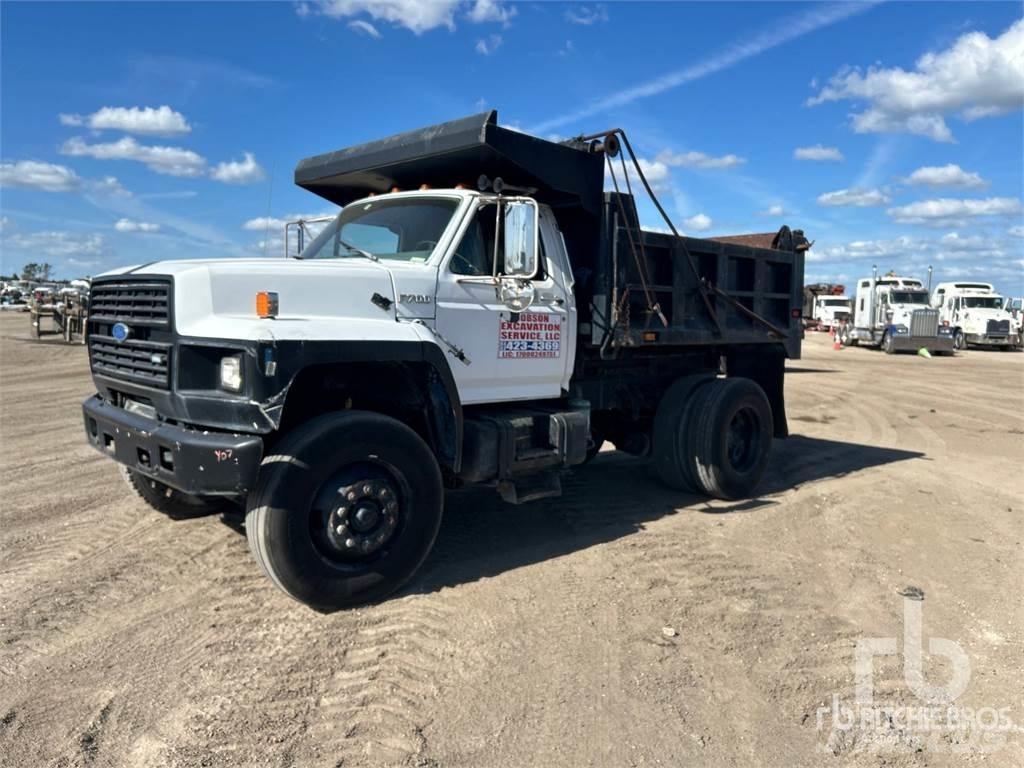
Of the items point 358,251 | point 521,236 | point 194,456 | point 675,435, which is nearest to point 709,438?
point 675,435

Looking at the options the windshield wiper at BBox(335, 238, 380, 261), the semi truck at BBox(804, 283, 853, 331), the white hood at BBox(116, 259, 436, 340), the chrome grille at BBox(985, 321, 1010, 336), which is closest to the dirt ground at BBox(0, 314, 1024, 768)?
the white hood at BBox(116, 259, 436, 340)

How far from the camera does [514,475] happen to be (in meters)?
5.48

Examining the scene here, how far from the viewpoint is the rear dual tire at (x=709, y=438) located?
6.94 meters

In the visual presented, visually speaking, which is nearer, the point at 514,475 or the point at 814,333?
the point at 514,475

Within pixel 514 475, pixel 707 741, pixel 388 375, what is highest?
pixel 388 375

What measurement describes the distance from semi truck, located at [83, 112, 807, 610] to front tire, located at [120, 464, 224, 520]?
0.8 inches

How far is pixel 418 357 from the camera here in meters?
4.62

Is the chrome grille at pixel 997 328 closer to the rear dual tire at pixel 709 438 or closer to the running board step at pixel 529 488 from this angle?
the rear dual tire at pixel 709 438

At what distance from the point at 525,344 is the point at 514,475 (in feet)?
3.14

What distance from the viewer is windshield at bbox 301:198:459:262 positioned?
17.5 ft

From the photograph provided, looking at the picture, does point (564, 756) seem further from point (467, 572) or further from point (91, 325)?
point (91, 325)

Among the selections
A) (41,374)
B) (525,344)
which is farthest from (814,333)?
(525,344)

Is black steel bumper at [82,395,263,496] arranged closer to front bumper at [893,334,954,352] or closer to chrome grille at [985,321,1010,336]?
front bumper at [893,334,954,352]

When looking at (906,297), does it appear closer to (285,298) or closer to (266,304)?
(285,298)
